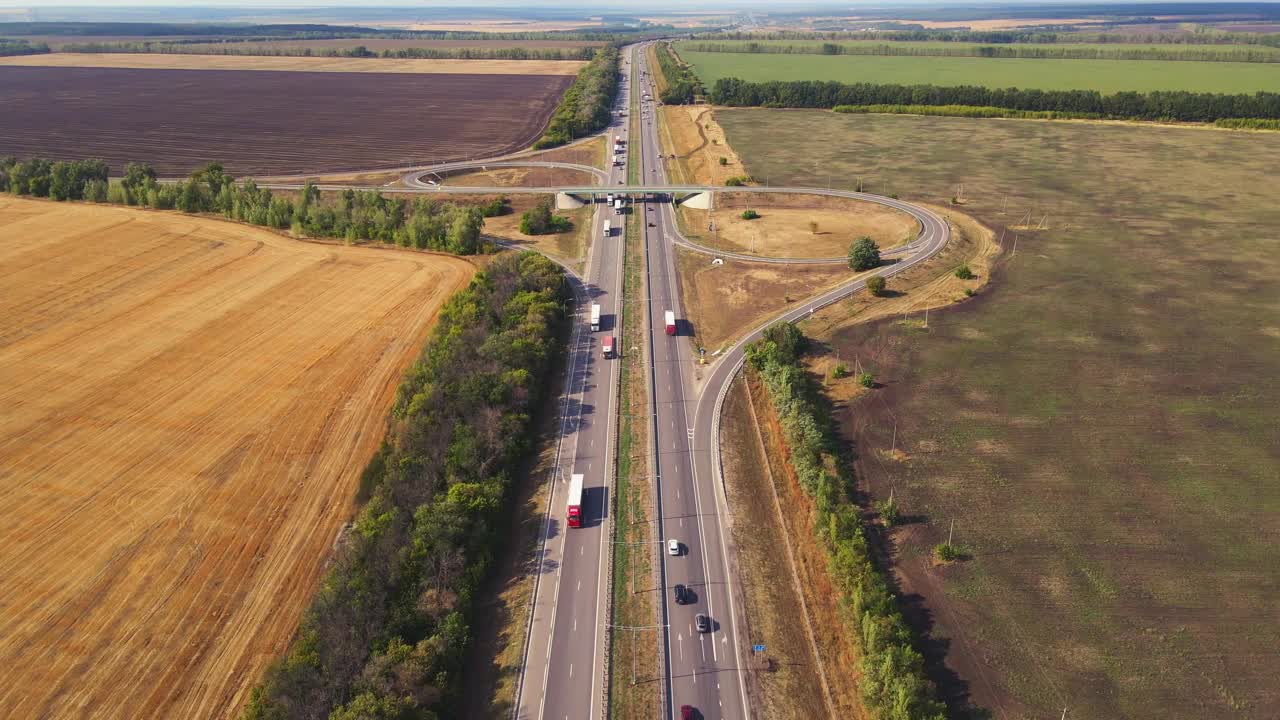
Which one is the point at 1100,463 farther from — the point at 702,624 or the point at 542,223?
the point at 542,223

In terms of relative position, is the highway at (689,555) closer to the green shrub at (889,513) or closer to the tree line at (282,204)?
the green shrub at (889,513)

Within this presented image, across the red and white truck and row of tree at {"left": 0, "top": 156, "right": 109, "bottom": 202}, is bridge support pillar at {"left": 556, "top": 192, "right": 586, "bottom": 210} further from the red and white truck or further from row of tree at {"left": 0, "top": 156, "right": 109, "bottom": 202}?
the red and white truck

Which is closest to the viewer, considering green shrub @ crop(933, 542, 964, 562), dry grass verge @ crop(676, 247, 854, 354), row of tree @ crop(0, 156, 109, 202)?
green shrub @ crop(933, 542, 964, 562)

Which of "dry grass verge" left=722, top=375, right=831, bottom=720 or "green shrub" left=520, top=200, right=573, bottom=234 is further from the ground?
"green shrub" left=520, top=200, right=573, bottom=234

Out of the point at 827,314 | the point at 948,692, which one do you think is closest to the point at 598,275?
the point at 827,314

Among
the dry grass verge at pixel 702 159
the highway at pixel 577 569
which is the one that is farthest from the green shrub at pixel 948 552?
the dry grass verge at pixel 702 159

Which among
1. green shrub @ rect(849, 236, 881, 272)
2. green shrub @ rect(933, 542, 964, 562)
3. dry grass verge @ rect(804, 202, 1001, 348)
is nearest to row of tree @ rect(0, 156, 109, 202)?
dry grass verge @ rect(804, 202, 1001, 348)

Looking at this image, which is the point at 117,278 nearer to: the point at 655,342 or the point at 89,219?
the point at 89,219

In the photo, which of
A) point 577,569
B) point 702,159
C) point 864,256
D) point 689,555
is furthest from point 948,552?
point 702,159
